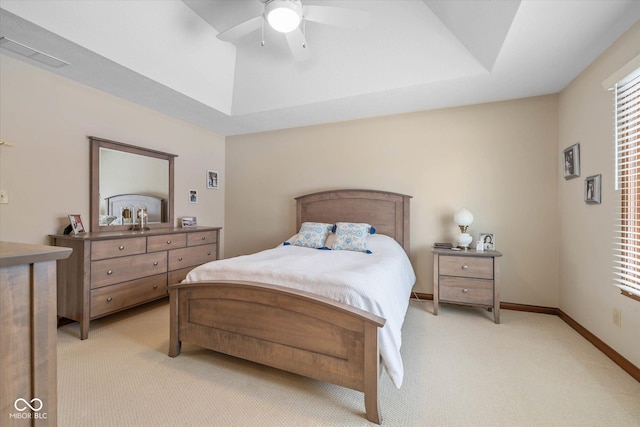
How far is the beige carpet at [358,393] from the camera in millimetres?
1512

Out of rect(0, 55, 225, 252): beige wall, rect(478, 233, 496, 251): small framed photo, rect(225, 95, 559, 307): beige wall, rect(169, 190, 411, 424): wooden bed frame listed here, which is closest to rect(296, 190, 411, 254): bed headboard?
rect(225, 95, 559, 307): beige wall

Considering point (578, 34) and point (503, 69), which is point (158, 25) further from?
point (578, 34)

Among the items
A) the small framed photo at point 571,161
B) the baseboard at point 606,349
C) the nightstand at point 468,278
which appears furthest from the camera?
the nightstand at point 468,278

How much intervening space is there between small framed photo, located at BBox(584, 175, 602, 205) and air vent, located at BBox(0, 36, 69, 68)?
4.63m

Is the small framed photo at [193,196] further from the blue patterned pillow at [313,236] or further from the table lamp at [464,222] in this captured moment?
the table lamp at [464,222]

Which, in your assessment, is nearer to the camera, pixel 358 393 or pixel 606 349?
pixel 358 393

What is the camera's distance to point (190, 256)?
3.48 meters

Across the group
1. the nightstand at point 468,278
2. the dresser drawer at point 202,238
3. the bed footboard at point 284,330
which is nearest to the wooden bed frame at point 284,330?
the bed footboard at point 284,330

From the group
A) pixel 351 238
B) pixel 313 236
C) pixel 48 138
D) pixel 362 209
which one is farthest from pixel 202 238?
pixel 362 209

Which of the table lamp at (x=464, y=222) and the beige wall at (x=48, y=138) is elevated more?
the beige wall at (x=48, y=138)

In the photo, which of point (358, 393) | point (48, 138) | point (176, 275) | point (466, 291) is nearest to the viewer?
point (358, 393)

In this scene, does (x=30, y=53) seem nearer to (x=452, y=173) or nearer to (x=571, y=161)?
(x=452, y=173)

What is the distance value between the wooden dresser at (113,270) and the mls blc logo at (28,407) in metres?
2.03

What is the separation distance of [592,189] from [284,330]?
2783 millimetres
